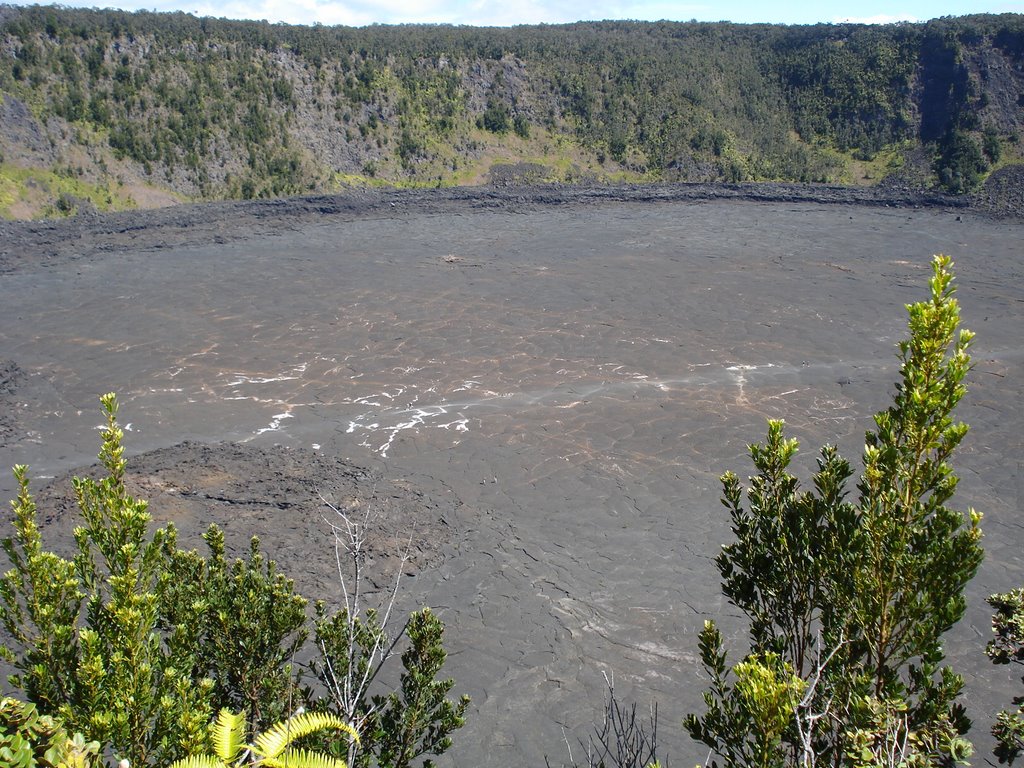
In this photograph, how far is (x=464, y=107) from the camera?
117 feet

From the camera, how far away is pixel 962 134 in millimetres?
31672

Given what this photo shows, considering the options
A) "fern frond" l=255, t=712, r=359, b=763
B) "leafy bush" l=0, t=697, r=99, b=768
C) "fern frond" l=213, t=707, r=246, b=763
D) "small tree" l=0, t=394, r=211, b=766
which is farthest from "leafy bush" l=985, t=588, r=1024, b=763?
"leafy bush" l=0, t=697, r=99, b=768

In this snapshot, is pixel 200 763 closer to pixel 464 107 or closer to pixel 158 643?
pixel 158 643

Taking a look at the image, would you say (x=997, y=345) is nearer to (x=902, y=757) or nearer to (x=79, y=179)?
(x=902, y=757)

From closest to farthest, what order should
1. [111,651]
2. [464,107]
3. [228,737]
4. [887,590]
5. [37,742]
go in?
[37,742] < [228,737] < [887,590] < [111,651] < [464,107]

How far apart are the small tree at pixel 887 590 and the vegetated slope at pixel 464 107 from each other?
2599 cm

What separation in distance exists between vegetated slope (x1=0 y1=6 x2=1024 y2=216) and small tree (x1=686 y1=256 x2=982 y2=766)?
85.3 feet

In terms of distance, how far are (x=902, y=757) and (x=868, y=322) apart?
48.5 ft

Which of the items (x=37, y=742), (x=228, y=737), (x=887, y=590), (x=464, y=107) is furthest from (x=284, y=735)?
(x=464, y=107)

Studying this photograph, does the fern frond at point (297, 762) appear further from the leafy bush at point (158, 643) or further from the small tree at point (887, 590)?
the small tree at point (887, 590)

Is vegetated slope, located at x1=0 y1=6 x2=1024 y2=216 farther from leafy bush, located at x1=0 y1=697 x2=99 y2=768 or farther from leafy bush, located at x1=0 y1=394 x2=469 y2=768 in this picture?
leafy bush, located at x1=0 y1=697 x2=99 y2=768

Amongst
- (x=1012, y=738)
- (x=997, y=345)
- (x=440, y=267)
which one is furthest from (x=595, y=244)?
(x=1012, y=738)

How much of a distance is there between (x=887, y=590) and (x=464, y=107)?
3424cm

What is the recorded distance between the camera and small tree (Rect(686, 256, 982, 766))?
3463 mm
